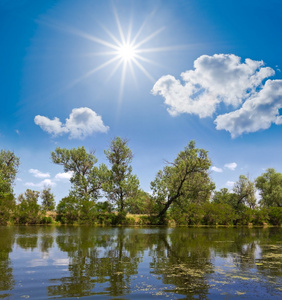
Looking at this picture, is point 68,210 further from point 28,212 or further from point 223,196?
point 223,196

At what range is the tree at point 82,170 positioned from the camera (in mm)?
Answer: 56438

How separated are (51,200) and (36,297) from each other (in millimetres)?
76278

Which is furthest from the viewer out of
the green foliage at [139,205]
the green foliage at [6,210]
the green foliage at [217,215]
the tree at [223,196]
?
the tree at [223,196]

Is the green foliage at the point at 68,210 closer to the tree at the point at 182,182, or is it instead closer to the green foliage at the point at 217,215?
the tree at the point at 182,182

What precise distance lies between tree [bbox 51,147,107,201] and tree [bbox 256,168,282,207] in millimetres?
48268

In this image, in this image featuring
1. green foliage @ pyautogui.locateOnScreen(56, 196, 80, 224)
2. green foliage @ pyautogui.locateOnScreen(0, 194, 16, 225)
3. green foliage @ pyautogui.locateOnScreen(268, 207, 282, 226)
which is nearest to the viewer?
green foliage @ pyautogui.locateOnScreen(0, 194, 16, 225)

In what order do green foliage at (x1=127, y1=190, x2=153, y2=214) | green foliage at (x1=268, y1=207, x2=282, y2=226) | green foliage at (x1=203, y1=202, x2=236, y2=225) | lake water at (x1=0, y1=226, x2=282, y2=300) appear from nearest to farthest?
lake water at (x1=0, y1=226, x2=282, y2=300) < green foliage at (x1=127, y1=190, x2=153, y2=214) < green foliage at (x1=203, y1=202, x2=236, y2=225) < green foliage at (x1=268, y1=207, x2=282, y2=226)

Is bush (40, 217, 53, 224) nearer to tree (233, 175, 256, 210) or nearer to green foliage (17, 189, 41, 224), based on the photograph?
green foliage (17, 189, 41, 224)

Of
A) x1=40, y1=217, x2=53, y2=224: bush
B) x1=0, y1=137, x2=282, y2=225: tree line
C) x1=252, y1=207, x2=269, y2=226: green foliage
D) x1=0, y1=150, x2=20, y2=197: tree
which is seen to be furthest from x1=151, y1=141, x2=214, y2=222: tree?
x1=0, y1=150, x2=20, y2=197: tree

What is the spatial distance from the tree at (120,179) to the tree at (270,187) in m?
42.4

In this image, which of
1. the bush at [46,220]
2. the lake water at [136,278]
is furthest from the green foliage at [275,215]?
the lake water at [136,278]

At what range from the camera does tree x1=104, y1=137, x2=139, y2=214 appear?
52.2 meters

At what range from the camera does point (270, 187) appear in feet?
242

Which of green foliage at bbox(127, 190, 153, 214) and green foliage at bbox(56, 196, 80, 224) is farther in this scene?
green foliage at bbox(127, 190, 153, 214)
